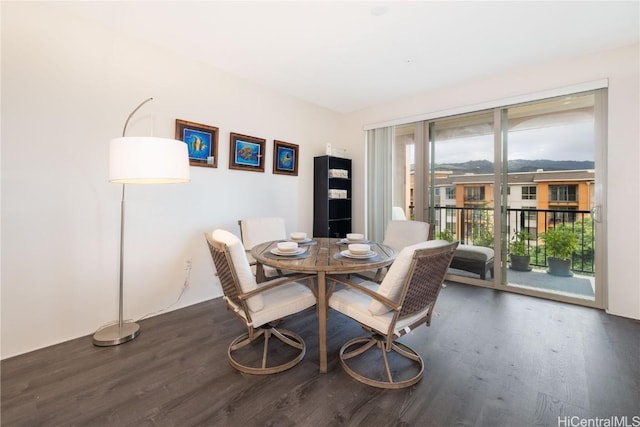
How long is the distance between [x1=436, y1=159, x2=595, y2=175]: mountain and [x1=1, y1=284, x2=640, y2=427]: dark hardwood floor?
1653mm

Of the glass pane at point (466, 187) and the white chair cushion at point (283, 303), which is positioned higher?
the glass pane at point (466, 187)

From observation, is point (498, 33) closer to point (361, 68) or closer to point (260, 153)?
point (361, 68)

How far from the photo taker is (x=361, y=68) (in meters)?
3.22

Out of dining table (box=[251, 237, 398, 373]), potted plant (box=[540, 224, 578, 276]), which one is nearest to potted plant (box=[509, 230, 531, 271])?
potted plant (box=[540, 224, 578, 276])

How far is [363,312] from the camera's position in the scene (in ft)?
5.93

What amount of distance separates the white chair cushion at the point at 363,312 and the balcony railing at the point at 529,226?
257 cm

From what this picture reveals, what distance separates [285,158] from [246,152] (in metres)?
0.64

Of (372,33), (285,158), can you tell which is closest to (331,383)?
(372,33)

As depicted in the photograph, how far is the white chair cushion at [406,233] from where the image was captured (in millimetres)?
2900

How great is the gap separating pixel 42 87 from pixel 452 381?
3575mm

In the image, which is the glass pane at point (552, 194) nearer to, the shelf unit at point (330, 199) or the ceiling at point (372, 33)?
the ceiling at point (372, 33)

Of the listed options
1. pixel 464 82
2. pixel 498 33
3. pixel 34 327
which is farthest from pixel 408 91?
pixel 34 327

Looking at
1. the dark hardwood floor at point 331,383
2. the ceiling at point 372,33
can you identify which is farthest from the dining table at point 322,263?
the ceiling at point 372,33

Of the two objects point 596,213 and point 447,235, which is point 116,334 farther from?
point 596,213
